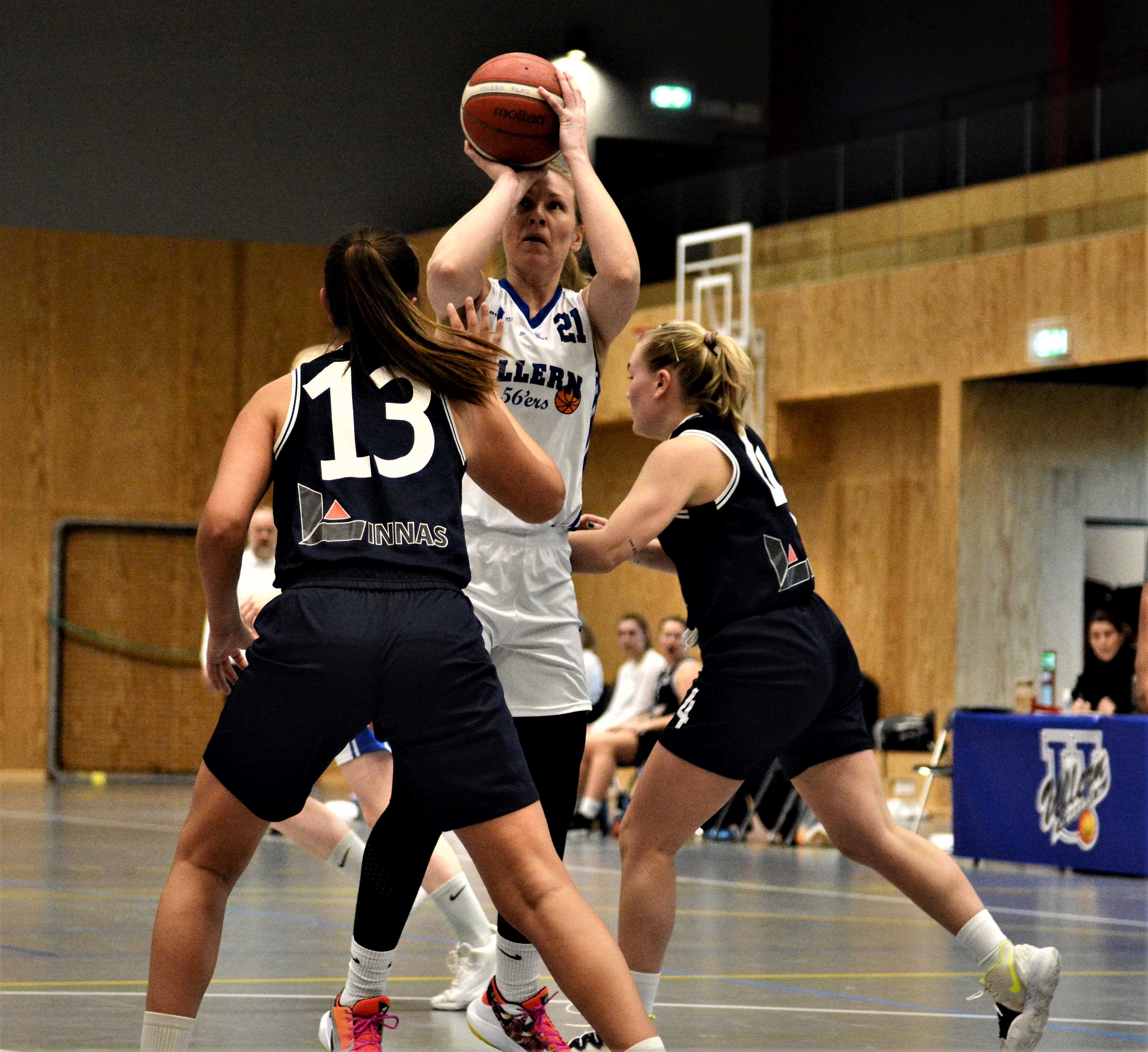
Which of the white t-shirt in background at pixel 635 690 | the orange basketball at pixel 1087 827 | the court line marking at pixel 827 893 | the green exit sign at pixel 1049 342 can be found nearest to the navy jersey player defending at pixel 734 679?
the court line marking at pixel 827 893

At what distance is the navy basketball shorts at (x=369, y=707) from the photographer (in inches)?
119

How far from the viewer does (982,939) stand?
14.1 feet

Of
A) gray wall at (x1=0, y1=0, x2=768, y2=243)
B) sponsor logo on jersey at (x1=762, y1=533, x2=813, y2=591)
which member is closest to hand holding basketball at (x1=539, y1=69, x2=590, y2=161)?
sponsor logo on jersey at (x1=762, y1=533, x2=813, y2=591)

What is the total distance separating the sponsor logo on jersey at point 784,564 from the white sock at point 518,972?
976 millimetres

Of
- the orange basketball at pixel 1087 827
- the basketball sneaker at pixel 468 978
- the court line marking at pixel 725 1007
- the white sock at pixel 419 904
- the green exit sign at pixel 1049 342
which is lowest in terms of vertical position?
the white sock at pixel 419 904

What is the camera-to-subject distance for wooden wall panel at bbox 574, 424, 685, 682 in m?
17.9

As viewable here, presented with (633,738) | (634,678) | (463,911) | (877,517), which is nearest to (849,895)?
(463,911)

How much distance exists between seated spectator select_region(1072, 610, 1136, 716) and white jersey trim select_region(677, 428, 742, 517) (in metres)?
6.85

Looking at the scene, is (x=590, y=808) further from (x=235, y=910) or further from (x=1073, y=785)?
(x=235, y=910)

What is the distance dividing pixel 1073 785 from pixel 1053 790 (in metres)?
0.16

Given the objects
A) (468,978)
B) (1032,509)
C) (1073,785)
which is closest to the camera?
(468,978)

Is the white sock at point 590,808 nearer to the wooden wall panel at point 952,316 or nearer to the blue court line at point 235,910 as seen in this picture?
the wooden wall panel at point 952,316

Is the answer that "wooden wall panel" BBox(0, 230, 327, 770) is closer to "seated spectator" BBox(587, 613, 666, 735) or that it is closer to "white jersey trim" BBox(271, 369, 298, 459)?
"seated spectator" BBox(587, 613, 666, 735)

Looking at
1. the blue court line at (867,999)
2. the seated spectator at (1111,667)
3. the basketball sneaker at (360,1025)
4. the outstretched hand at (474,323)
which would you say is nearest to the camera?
the outstretched hand at (474,323)
